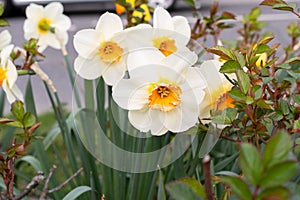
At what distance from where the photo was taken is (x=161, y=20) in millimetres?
1061

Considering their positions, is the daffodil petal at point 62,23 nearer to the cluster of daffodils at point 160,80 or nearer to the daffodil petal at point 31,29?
the daffodil petal at point 31,29

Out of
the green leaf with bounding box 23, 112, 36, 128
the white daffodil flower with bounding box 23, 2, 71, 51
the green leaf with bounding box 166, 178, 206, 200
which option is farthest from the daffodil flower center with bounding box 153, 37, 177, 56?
the white daffodil flower with bounding box 23, 2, 71, 51

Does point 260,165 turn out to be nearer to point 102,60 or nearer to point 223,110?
point 223,110

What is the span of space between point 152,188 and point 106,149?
0.53 feet

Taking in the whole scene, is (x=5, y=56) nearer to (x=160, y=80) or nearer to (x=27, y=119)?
(x=27, y=119)

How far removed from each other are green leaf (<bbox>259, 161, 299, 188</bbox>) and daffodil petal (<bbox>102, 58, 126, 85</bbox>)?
0.57 m

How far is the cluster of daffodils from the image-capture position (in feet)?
3.07

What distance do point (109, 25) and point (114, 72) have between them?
0.11m

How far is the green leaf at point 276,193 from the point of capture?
51 cm

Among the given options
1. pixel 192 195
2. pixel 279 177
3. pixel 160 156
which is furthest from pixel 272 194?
pixel 160 156

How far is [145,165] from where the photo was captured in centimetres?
124

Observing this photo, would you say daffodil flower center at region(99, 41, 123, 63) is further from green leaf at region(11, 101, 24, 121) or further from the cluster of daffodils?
green leaf at region(11, 101, 24, 121)

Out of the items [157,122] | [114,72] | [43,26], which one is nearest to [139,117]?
[157,122]

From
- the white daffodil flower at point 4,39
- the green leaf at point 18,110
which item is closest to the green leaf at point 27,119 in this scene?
the green leaf at point 18,110
